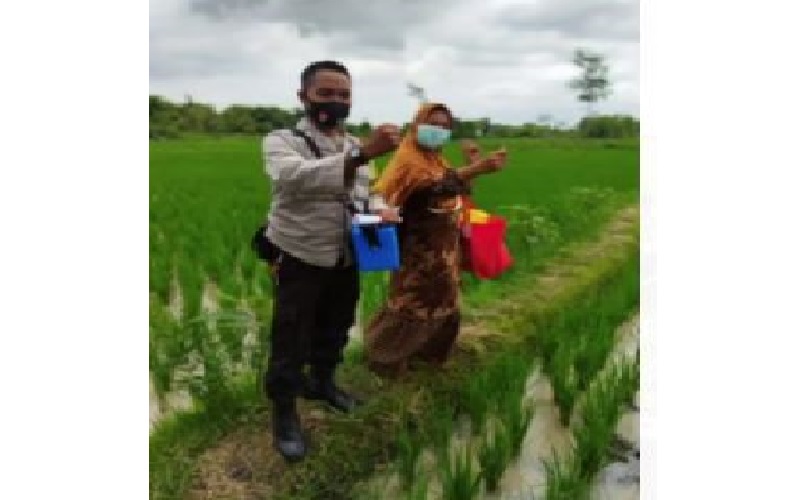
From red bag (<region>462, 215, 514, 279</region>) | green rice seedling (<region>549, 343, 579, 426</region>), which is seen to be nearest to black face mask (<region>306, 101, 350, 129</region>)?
red bag (<region>462, 215, 514, 279</region>)

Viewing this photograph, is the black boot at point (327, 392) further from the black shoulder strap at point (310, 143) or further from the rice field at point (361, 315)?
the black shoulder strap at point (310, 143)

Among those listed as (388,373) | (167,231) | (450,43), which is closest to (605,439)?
(388,373)

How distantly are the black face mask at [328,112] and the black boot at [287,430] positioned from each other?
0.61 meters

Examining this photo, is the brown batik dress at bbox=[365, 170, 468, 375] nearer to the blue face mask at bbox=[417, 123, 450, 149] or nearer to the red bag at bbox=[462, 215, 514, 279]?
the red bag at bbox=[462, 215, 514, 279]

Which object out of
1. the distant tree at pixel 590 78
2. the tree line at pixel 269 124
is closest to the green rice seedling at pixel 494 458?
the tree line at pixel 269 124

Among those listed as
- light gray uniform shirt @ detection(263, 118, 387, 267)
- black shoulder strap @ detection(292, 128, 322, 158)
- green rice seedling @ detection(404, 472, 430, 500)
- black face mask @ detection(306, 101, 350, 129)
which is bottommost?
green rice seedling @ detection(404, 472, 430, 500)

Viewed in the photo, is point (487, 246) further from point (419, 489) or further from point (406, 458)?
point (419, 489)

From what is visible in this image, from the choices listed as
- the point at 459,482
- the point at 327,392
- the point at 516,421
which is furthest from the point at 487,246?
the point at 459,482

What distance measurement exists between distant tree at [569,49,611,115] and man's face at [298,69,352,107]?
61 cm

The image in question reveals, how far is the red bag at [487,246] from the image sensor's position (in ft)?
9.12

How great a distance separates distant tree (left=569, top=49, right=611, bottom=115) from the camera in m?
2.58

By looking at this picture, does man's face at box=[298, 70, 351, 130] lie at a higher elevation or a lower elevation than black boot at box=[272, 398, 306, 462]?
higher

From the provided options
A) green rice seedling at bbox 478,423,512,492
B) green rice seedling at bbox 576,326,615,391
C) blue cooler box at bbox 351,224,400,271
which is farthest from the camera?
green rice seedling at bbox 576,326,615,391

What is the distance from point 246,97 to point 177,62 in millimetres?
163
